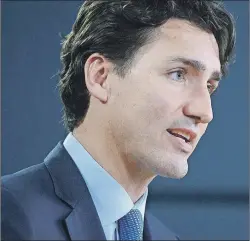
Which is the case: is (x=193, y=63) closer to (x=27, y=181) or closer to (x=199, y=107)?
(x=199, y=107)

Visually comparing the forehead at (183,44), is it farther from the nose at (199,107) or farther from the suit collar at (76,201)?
the suit collar at (76,201)

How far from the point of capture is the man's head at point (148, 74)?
2.04 feet

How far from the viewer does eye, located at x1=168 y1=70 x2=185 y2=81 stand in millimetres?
629

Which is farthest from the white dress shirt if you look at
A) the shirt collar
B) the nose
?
the nose

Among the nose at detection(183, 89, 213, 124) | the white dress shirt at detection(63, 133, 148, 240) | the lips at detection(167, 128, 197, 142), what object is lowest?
the white dress shirt at detection(63, 133, 148, 240)

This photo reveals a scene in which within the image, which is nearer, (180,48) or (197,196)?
(180,48)

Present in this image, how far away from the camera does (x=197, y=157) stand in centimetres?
81

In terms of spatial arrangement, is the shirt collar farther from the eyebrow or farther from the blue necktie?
the eyebrow

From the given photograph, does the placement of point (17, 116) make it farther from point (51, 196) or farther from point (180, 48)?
point (180, 48)

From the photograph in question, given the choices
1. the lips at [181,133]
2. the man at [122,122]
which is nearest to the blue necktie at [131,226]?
the man at [122,122]

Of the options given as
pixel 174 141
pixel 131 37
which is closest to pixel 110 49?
pixel 131 37

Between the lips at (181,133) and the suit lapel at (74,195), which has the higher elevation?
the lips at (181,133)

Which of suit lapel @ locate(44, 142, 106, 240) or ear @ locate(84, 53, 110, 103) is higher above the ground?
ear @ locate(84, 53, 110, 103)

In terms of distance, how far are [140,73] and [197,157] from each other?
22cm
